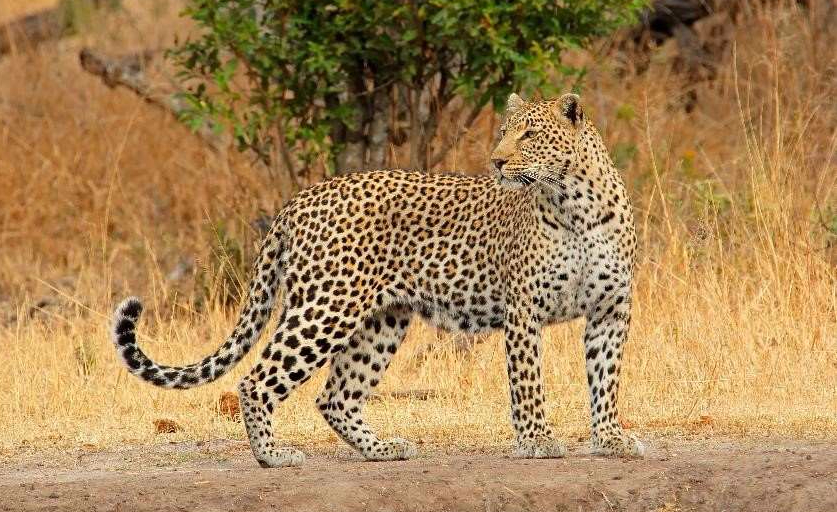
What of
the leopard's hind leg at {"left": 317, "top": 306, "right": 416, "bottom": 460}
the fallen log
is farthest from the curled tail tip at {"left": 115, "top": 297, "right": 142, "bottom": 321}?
the fallen log

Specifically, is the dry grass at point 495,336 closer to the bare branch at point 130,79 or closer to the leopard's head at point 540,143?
the bare branch at point 130,79

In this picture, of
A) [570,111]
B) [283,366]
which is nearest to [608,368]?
[570,111]

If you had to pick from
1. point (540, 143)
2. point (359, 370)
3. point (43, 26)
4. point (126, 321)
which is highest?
point (43, 26)

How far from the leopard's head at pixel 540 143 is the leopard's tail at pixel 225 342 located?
1140 millimetres

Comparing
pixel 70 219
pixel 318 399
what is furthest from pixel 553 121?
pixel 70 219

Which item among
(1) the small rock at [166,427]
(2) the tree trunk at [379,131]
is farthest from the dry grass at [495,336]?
(2) the tree trunk at [379,131]

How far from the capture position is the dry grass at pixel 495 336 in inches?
322

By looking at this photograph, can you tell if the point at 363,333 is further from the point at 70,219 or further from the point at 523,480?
the point at 70,219

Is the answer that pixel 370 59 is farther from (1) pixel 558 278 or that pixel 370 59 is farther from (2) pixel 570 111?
(1) pixel 558 278

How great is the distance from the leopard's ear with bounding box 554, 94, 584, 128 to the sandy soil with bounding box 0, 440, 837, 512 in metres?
1.39

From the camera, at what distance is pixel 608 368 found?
6.96 metres

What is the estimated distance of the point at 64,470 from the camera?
23.4 ft

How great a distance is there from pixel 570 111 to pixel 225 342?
69.1 inches

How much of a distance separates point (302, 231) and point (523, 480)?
1.54 meters
